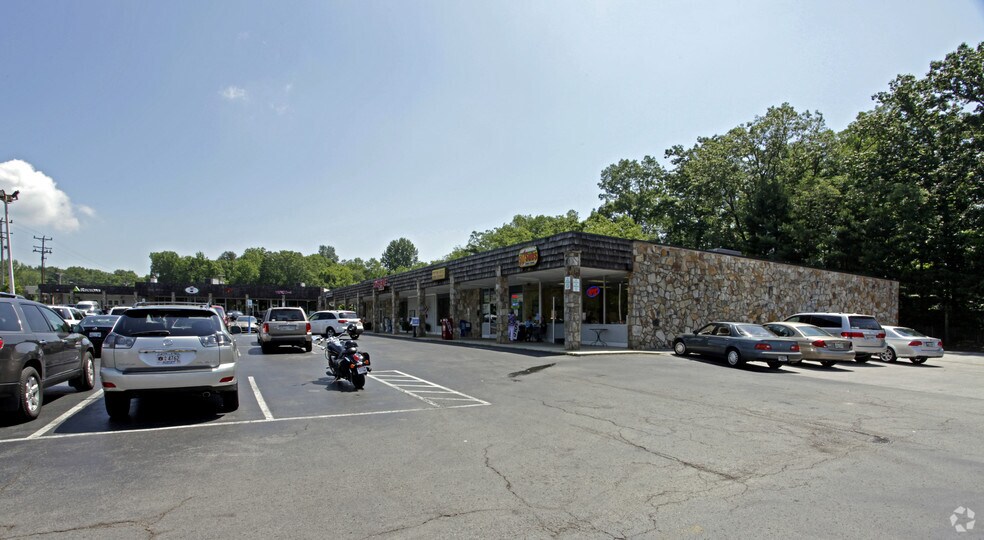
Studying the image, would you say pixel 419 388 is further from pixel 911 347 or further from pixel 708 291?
pixel 911 347

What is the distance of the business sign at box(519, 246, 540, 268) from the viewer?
21.8 m

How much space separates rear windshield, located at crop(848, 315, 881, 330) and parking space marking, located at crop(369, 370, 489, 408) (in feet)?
53.3

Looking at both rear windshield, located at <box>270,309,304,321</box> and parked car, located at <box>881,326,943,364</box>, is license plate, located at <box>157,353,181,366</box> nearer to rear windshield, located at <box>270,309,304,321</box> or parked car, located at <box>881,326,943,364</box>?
rear windshield, located at <box>270,309,304,321</box>

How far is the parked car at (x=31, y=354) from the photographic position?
686cm

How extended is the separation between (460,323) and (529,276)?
24.5 ft

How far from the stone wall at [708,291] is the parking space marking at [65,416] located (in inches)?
688

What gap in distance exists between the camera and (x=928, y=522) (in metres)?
4.11

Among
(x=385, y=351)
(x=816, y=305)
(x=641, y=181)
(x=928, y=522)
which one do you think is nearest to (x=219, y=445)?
(x=928, y=522)

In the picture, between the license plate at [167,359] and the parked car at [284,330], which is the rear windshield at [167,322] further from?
the parked car at [284,330]

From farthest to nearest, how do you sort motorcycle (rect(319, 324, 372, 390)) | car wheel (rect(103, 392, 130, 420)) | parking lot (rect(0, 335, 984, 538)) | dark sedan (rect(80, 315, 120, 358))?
dark sedan (rect(80, 315, 120, 358))
motorcycle (rect(319, 324, 372, 390))
car wheel (rect(103, 392, 130, 420))
parking lot (rect(0, 335, 984, 538))

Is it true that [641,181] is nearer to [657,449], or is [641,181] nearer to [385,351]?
[385,351]

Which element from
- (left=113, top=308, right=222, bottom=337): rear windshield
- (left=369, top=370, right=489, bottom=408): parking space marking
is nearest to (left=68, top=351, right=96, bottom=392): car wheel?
(left=113, top=308, right=222, bottom=337): rear windshield

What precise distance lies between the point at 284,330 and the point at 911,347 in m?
23.0

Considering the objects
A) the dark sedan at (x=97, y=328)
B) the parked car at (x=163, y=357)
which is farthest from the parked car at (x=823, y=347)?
the dark sedan at (x=97, y=328)
